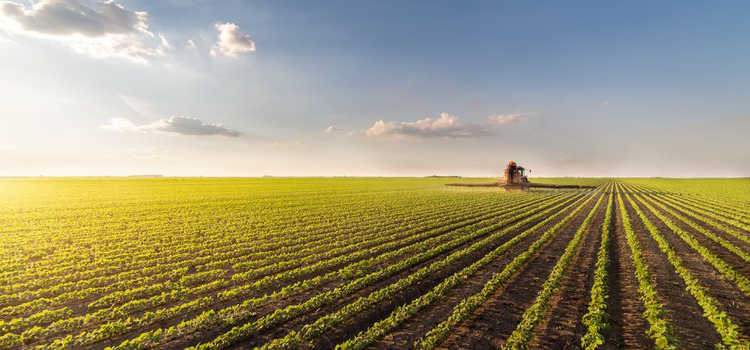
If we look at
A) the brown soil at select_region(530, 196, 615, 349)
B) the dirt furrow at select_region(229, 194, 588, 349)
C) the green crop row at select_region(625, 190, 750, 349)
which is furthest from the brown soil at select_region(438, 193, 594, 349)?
the green crop row at select_region(625, 190, 750, 349)

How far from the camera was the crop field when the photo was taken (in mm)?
7957

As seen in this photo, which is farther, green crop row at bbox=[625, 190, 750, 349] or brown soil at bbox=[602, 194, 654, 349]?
brown soil at bbox=[602, 194, 654, 349]

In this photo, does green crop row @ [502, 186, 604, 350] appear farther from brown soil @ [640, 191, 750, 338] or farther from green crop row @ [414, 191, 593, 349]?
brown soil @ [640, 191, 750, 338]

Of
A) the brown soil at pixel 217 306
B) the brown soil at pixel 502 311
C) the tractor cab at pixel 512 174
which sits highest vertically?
the tractor cab at pixel 512 174

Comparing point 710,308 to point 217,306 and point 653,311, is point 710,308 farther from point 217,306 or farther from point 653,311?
point 217,306

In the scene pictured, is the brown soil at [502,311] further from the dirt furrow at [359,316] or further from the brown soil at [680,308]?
the brown soil at [680,308]

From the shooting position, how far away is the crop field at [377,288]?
7.96 metres

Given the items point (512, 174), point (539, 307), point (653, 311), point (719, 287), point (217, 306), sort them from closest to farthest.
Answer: point (653, 311) < point (539, 307) < point (217, 306) < point (719, 287) < point (512, 174)

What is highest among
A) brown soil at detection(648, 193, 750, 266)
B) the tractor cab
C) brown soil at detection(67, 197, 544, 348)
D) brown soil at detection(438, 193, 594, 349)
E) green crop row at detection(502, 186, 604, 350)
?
the tractor cab

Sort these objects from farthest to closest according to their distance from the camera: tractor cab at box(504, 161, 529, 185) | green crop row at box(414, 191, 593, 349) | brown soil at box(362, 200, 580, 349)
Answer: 1. tractor cab at box(504, 161, 529, 185)
2. brown soil at box(362, 200, 580, 349)
3. green crop row at box(414, 191, 593, 349)

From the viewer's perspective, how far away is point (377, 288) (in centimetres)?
1132

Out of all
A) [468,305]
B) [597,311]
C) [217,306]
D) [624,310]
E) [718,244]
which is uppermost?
[718,244]

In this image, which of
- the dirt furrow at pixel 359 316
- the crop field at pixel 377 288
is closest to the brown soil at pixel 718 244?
the crop field at pixel 377 288

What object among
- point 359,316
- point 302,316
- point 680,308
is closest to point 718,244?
point 680,308
